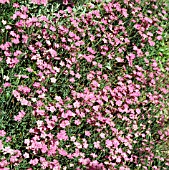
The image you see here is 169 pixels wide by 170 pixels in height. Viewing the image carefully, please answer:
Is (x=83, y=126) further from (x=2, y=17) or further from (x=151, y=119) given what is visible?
(x=2, y=17)

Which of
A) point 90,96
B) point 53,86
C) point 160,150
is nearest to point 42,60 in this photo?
point 53,86

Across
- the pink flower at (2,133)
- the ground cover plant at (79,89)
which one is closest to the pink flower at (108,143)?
the ground cover plant at (79,89)

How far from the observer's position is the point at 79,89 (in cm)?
418

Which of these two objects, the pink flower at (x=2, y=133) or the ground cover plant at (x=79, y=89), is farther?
the ground cover plant at (x=79, y=89)

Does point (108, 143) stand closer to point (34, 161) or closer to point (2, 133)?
point (34, 161)

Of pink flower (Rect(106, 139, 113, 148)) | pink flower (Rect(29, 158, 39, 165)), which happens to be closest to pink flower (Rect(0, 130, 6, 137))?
pink flower (Rect(29, 158, 39, 165))

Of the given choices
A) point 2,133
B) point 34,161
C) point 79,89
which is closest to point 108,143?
point 79,89

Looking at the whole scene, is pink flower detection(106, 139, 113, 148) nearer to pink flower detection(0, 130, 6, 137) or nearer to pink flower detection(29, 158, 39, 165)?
pink flower detection(29, 158, 39, 165)

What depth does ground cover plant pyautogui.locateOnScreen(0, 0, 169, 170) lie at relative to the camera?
3.54 meters

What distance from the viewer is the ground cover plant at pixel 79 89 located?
139 inches

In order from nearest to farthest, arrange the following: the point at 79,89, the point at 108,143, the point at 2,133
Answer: the point at 2,133, the point at 108,143, the point at 79,89

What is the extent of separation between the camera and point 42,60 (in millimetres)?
4062

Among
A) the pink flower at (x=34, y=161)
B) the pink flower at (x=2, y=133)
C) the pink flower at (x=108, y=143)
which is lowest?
the pink flower at (x=108, y=143)

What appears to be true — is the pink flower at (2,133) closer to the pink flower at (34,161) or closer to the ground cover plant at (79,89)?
the ground cover plant at (79,89)
